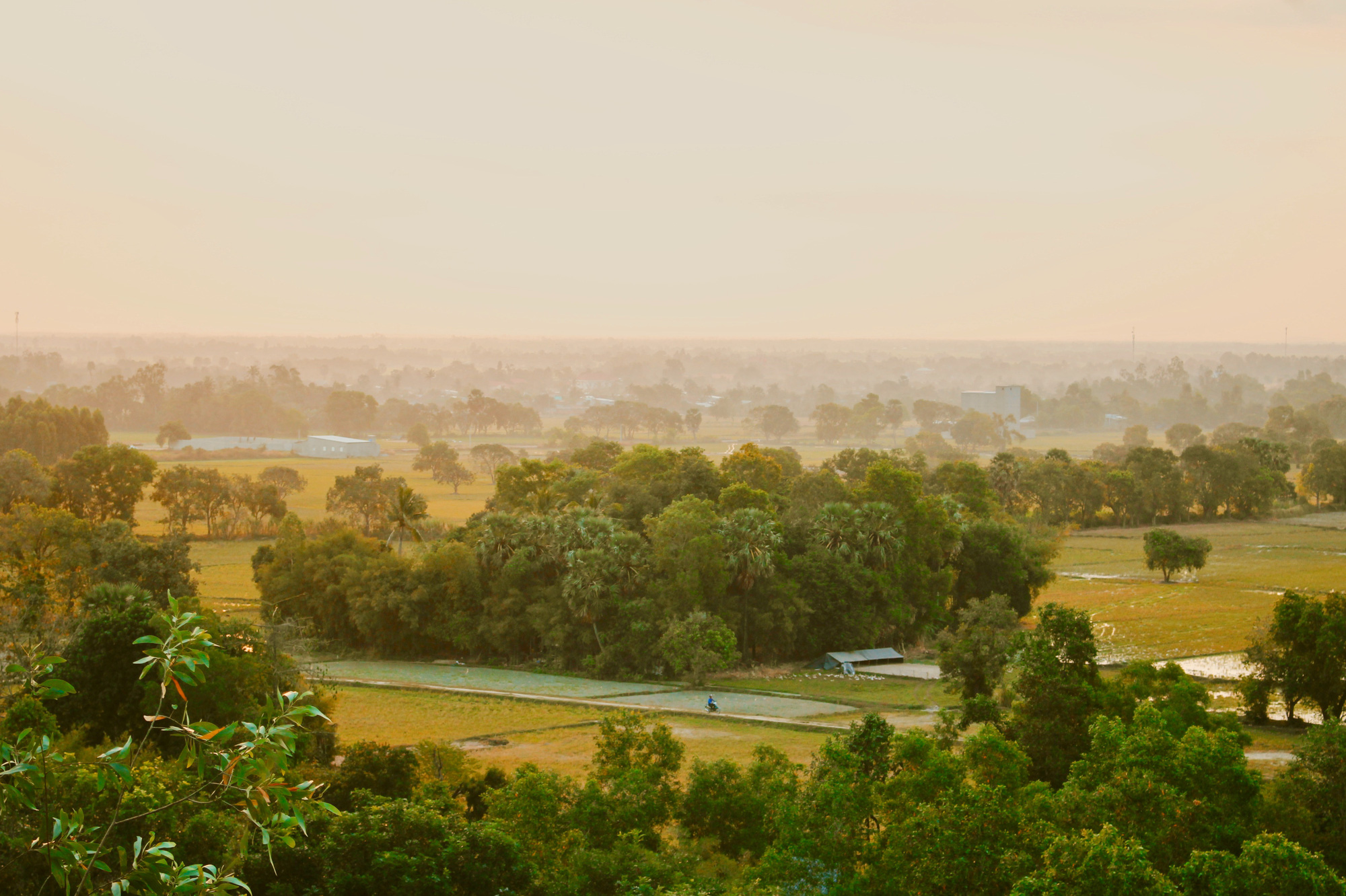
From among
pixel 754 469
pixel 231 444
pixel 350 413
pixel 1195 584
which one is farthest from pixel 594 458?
pixel 350 413

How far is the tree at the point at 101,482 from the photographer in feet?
205

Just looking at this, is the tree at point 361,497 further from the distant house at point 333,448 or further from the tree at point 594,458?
the distant house at point 333,448

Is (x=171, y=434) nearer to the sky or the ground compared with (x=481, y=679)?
nearer to the sky

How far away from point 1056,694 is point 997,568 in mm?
27881

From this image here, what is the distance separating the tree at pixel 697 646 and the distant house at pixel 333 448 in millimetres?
88221

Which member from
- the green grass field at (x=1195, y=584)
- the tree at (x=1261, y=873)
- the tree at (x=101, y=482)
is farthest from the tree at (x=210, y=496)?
the tree at (x=1261, y=873)

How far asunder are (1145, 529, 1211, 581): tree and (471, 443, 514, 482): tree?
6435 cm

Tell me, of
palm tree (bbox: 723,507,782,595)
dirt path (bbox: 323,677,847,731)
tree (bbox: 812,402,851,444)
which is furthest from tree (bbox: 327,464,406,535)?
tree (bbox: 812,402,851,444)

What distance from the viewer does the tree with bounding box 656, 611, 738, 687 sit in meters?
42.5

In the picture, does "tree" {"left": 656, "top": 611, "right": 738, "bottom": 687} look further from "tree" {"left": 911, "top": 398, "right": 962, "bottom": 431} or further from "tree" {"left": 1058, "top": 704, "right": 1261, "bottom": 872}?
"tree" {"left": 911, "top": 398, "right": 962, "bottom": 431}

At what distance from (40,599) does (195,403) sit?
125459 mm

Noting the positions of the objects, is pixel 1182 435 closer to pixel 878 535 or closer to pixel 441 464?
pixel 441 464

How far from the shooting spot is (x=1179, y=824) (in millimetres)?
18078

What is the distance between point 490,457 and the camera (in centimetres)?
11431
